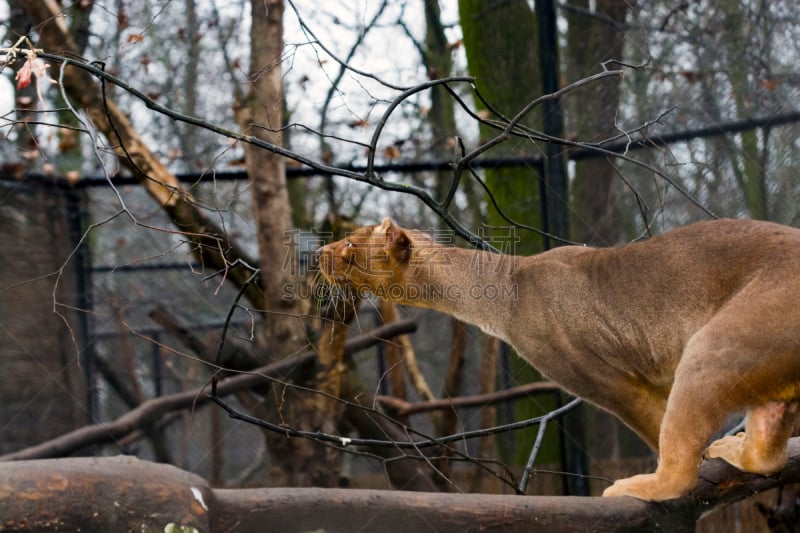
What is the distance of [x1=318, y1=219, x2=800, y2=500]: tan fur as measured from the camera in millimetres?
2830

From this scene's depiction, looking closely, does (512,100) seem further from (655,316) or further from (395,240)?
(655,316)

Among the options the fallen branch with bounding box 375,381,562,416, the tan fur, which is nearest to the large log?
the tan fur

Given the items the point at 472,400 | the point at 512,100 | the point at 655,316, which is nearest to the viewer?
the point at 655,316

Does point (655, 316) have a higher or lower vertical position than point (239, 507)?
higher

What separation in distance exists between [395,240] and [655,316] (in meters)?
1.29

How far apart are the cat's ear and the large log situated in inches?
64.9

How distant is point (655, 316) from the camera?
343 cm

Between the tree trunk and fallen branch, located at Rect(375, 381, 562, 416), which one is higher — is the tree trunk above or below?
above

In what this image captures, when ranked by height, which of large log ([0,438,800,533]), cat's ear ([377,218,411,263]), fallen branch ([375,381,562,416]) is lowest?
fallen branch ([375,381,562,416])

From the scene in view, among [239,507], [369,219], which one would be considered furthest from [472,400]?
[239,507]

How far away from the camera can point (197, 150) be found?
7109 millimetres

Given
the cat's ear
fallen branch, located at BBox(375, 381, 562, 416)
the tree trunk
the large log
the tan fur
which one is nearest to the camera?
the large log

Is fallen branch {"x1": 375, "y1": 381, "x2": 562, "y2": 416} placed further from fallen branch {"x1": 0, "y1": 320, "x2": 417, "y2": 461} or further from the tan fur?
the tan fur

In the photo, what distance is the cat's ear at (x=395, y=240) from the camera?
158 inches
